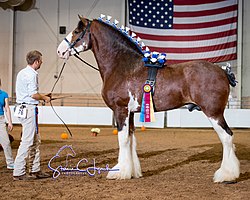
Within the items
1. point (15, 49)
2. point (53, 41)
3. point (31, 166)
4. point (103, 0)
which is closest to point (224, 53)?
point (103, 0)

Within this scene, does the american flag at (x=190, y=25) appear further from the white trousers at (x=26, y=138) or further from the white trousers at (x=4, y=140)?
the white trousers at (x=26, y=138)

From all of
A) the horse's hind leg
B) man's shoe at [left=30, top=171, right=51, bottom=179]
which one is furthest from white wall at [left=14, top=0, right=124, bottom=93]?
the horse's hind leg

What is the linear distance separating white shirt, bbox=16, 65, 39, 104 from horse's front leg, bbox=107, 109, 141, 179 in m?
1.30

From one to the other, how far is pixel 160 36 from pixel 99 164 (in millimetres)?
12573

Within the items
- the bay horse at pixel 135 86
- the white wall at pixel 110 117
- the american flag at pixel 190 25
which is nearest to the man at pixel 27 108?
the bay horse at pixel 135 86

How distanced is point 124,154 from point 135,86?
105 centimetres

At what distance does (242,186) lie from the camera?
509 cm

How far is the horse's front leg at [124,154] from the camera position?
218 inches

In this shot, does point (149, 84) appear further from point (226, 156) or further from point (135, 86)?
point (226, 156)

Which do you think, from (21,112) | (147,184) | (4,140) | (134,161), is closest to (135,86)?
(134,161)

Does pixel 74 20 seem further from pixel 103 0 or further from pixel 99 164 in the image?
pixel 99 164

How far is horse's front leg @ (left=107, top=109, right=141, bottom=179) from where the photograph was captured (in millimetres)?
5543

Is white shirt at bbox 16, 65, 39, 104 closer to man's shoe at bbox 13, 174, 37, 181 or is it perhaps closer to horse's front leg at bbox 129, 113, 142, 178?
man's shoe at bbox 13, 174, 37, 181

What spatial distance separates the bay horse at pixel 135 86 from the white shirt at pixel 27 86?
2.84ft
